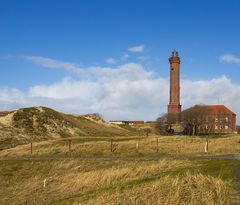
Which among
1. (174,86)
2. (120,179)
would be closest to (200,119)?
(174,86)

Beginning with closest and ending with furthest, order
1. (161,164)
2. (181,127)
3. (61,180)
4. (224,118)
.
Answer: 1. (61,180)
2. (161,164)
3. (181,127)
4. (224,118)

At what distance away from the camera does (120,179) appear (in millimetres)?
20219

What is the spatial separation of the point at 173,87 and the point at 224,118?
20.4m

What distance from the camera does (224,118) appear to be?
124 meters

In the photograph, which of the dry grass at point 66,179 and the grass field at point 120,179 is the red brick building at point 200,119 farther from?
the dry grass at point 66,179

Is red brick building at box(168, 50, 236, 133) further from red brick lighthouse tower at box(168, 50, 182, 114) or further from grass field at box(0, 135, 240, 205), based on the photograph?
grass field at box(0, 135, 240, 205)

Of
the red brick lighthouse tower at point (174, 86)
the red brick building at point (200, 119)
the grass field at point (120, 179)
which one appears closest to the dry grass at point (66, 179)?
the grass field at point (120, 179)

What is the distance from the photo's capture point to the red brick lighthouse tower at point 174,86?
133300mm

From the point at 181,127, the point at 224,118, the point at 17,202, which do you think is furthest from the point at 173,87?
the point at 17,202

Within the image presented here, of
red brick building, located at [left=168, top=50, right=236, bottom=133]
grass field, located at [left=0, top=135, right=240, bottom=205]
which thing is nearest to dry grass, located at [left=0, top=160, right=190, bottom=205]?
grass field, located at [left=0, top=135, right=240, bottom=205]

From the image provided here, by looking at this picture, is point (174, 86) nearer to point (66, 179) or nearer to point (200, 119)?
point (200, 119)

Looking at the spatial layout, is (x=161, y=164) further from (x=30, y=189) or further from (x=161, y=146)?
(x=161, y=146)

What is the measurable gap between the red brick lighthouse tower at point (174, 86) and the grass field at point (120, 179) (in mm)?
93886

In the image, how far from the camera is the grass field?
43.9 feet
